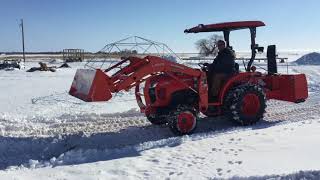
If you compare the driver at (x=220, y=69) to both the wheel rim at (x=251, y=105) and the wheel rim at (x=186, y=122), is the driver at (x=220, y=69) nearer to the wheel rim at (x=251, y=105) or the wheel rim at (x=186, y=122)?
the wheel rim at (x=251, y=105)

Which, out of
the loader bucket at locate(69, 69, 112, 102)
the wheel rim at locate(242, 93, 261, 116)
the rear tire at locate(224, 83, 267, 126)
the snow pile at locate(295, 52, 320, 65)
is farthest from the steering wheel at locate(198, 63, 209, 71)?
the snow pile at locate(295, 52, 320, 65)

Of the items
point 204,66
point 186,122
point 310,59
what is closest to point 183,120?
point 186,122

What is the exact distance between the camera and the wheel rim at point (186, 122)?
33.5 ft

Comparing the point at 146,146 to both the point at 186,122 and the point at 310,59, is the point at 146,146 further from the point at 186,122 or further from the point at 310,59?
the point at 310,59

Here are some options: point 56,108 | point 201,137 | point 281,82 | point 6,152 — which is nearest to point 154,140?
point 201,137

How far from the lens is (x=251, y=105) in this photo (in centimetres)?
1118

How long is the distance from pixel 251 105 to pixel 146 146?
3159 millimetres

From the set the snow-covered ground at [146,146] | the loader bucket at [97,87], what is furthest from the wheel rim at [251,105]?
the loader bucket at [97,87]

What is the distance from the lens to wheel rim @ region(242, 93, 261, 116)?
11.1m

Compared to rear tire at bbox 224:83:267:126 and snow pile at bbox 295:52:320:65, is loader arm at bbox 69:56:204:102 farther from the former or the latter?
snow pile at bbox 295:52:320:65

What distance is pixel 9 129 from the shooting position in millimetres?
11273

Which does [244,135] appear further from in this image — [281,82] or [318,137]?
[281,82]

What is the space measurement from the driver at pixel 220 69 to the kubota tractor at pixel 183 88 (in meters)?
0.11

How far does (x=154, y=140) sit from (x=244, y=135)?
1823 millimetres
